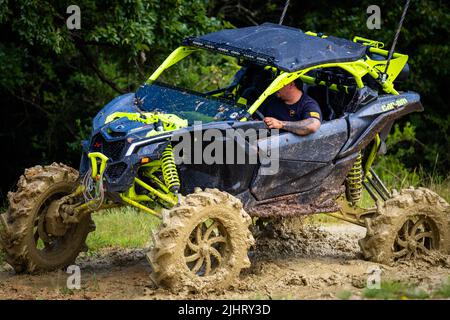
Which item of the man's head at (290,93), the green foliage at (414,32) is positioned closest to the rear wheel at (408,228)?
the man's head at (290,93)

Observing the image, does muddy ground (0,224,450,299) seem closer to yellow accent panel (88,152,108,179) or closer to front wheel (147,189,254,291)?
front wheel (147,189,254,291)

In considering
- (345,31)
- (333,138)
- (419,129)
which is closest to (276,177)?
(333,138)

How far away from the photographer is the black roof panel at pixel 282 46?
28.7 feet

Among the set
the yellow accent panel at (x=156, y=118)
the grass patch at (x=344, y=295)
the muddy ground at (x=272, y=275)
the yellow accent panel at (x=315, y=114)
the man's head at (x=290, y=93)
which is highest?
the man's head at (x=290, y=93)

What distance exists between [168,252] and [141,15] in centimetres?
547

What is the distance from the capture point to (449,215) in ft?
30.6

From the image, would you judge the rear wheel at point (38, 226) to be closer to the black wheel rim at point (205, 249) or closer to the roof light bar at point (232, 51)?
the black wheel rim at point (205, 249)

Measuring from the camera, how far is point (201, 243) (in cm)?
798

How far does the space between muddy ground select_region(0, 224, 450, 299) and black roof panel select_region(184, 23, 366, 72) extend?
177 cm

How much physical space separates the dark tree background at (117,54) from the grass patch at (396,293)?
5.98m

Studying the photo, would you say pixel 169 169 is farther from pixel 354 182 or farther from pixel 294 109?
pixel 354 182

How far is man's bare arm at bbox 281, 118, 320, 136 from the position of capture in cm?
867

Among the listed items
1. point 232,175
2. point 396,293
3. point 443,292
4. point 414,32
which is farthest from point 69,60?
point 443,292
